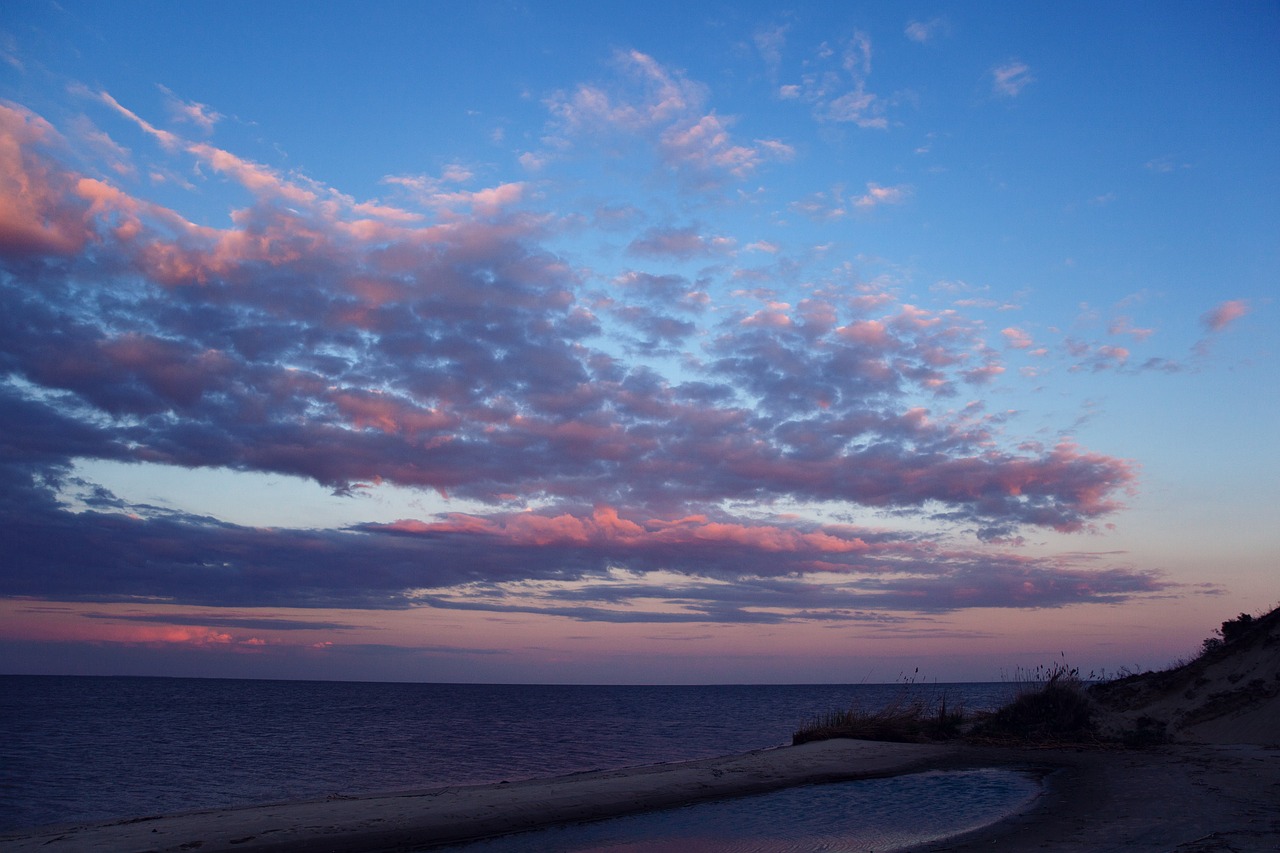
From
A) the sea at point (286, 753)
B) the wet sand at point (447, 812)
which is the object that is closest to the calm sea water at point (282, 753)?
the sea at point (286, 753)

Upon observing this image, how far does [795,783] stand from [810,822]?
4.27 metres

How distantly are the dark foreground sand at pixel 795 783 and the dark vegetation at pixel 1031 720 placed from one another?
231cm

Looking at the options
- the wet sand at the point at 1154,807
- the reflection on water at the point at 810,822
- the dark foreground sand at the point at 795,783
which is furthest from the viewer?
the reflection on water at the point at 810,822

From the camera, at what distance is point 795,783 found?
16.6 metres

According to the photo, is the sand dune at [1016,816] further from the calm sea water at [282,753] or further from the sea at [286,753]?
the calm sea water at [282,753]

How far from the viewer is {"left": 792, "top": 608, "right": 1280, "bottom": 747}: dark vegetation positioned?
21.3 m

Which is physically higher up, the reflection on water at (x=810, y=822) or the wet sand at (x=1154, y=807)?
the wet sand at (x=1154, y=807)

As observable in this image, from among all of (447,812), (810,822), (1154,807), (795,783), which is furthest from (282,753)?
(1154,807)

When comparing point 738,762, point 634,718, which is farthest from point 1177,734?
point 634,718

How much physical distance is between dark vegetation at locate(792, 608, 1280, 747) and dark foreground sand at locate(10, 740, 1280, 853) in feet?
7.58

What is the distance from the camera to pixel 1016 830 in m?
10.9

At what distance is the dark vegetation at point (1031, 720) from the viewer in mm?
21266

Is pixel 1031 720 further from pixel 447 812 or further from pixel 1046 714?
pixel 447 812

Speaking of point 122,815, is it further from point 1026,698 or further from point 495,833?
point 1026,698
